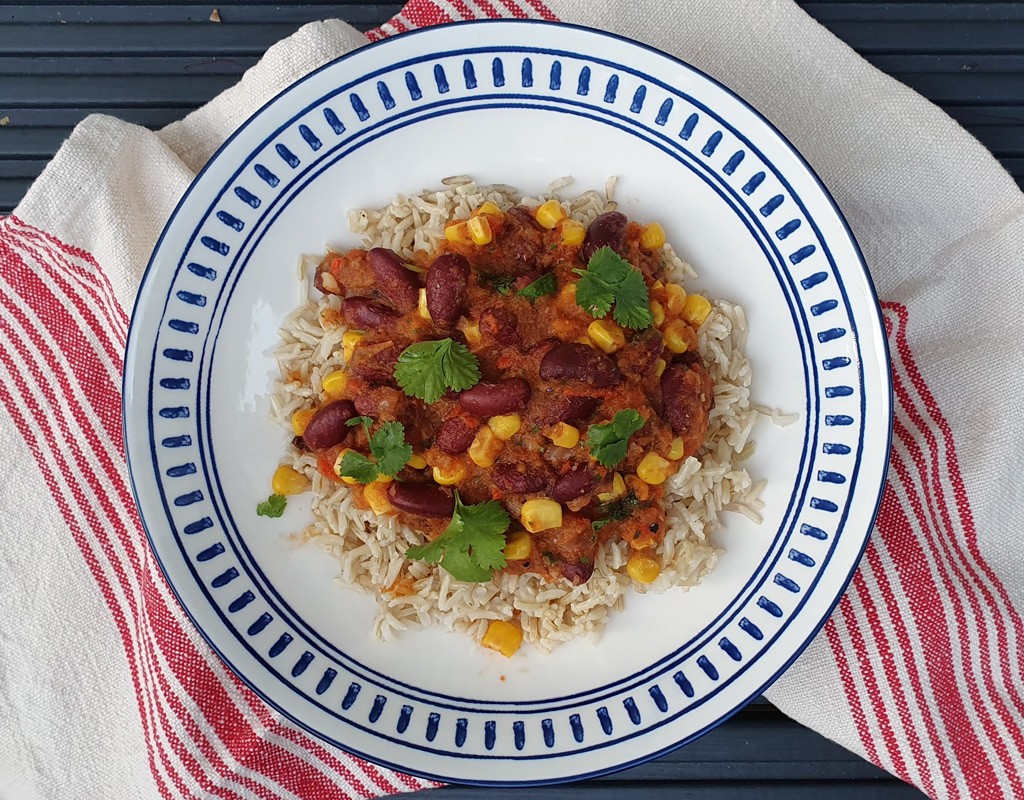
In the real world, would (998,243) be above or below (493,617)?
above

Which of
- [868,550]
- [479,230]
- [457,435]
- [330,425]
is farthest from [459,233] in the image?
[868,550]

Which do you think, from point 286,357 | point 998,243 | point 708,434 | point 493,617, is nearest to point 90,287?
point 286,357

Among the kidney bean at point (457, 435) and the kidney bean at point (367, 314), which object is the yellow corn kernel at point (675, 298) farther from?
the kidney bean at point (367, 314)

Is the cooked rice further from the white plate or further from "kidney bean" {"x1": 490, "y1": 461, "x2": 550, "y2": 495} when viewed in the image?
"kidney bean" {"x1": 490, "y1": 461, "x2": 550, "y2": 495}

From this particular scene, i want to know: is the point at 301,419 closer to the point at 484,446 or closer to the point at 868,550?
the point at 484,446

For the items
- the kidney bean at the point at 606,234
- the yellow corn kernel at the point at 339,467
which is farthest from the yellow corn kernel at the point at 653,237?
the yellow corn kernel at the point at 339,467

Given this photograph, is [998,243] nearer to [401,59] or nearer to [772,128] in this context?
[772,128]
